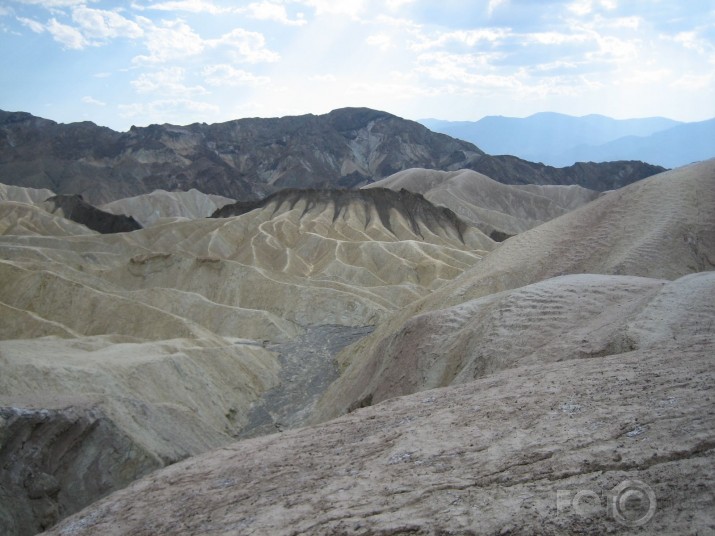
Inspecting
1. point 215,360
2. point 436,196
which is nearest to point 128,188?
point 436,196

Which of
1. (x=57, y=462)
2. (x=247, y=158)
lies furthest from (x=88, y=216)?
(x=57, y=462)

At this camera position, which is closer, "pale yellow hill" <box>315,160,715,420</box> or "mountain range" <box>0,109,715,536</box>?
"mountain range" <box>0,109,715,536</box>

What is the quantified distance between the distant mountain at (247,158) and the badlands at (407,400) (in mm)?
94834

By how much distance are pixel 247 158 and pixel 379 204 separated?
80093 mm

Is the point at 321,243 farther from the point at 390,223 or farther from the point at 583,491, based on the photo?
the point at 583,491

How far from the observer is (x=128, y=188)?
128625 millimetres

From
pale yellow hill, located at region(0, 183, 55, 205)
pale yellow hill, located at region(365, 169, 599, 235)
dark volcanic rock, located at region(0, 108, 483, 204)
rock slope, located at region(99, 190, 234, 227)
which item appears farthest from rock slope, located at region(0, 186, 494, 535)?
dark volcanic rock, located at region(0, 108, 483, 204)

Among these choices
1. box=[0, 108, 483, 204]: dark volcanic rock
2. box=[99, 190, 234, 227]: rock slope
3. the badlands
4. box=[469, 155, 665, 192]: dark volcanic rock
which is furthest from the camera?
box=[469, 155, 665, 192]: dark volcanic rock

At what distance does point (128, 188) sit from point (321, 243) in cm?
7582

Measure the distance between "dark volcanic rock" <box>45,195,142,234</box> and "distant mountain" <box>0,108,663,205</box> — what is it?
28.4m

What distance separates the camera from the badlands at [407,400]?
6328 millimetres

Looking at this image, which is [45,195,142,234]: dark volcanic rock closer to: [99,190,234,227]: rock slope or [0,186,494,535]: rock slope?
[0,186,494,535]: rock slope

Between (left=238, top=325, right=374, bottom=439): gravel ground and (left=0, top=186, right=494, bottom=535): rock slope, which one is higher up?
(left=0, top=186, right=494, bottom=535): rock slope

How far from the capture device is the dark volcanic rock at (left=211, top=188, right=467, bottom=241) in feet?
282
